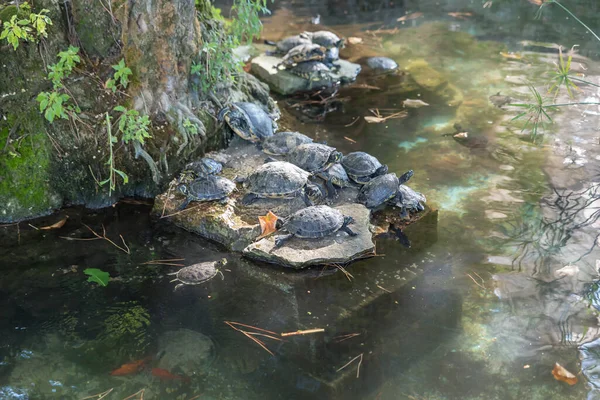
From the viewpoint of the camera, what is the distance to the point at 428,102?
8.18m

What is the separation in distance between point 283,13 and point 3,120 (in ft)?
26.2

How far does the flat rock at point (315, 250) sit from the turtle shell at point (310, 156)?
888 millimetres

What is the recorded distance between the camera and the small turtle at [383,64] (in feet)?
30.6

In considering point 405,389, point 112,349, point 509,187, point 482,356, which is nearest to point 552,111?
point 509,187

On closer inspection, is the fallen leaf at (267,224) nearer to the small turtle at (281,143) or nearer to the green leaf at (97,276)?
the small turtle at (281,143)

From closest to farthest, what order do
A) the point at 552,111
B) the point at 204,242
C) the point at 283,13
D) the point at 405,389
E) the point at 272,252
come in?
the point at 405,389
the point at 272,252
the point at 204,242
the point at 552,111
the point at 283,13

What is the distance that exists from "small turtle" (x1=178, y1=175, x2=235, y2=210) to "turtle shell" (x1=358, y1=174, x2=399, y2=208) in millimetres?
1357

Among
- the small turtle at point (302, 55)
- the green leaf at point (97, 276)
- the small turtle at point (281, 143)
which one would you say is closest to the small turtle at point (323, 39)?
the small turtle at point (302, 55)

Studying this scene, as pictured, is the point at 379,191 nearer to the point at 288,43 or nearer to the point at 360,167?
the point at 360,167

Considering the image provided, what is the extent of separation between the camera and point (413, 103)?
8180mm

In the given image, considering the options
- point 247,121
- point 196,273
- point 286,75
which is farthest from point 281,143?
point 286,75

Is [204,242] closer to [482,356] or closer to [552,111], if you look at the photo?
[482,356]

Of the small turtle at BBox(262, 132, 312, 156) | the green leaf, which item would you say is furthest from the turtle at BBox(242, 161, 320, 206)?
the green leaf

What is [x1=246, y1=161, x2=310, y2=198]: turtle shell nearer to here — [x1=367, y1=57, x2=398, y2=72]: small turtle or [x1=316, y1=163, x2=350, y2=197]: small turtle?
[x1=316, y1=163, x2=350, y2=197]: small turtle
